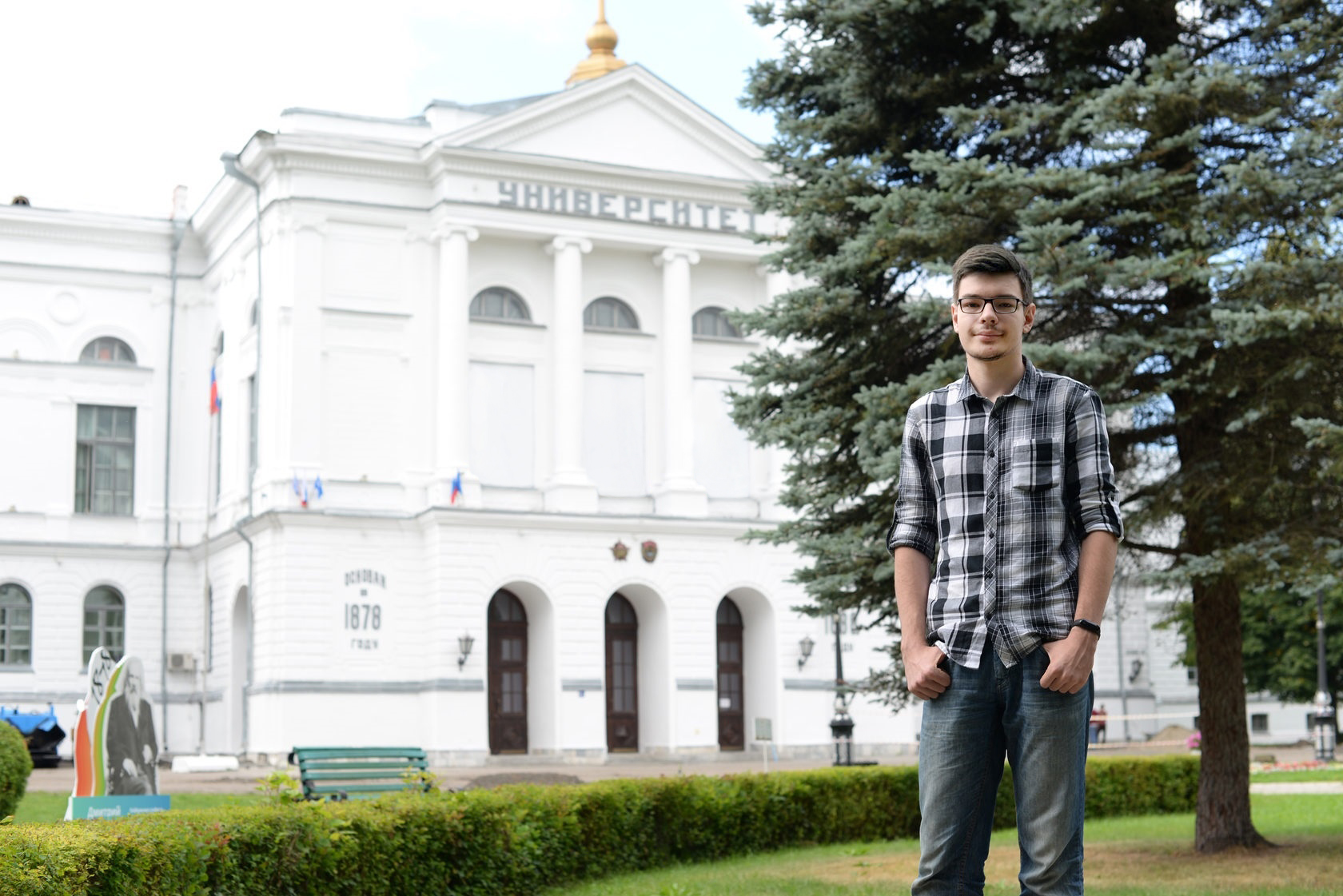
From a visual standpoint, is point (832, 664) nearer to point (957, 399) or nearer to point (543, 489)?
point (543, 489)

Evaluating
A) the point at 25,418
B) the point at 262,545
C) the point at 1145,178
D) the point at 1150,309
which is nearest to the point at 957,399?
the point at 1145,178

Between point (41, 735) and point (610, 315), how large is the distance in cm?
1672

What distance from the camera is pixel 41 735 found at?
116ft

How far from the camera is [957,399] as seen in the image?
486 cm

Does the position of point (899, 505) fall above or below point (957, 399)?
below

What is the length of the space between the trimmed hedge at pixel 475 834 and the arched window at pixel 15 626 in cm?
3029

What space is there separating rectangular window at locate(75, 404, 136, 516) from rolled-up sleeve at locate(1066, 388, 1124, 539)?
41.8m

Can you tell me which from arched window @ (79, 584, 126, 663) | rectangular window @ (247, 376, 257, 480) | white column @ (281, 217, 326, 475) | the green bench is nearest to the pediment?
white column @ (281, 217, 326, 475)

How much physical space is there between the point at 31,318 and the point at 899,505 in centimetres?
4176

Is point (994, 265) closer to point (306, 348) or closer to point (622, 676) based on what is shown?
point (306, 348)

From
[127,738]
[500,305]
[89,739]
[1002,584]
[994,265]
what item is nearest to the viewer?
[1002,584]

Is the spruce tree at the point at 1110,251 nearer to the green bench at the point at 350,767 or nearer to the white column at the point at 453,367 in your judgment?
the green bench at the point at 350,767

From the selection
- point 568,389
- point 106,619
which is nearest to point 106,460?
point 106,619

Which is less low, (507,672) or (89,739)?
(89,739)
